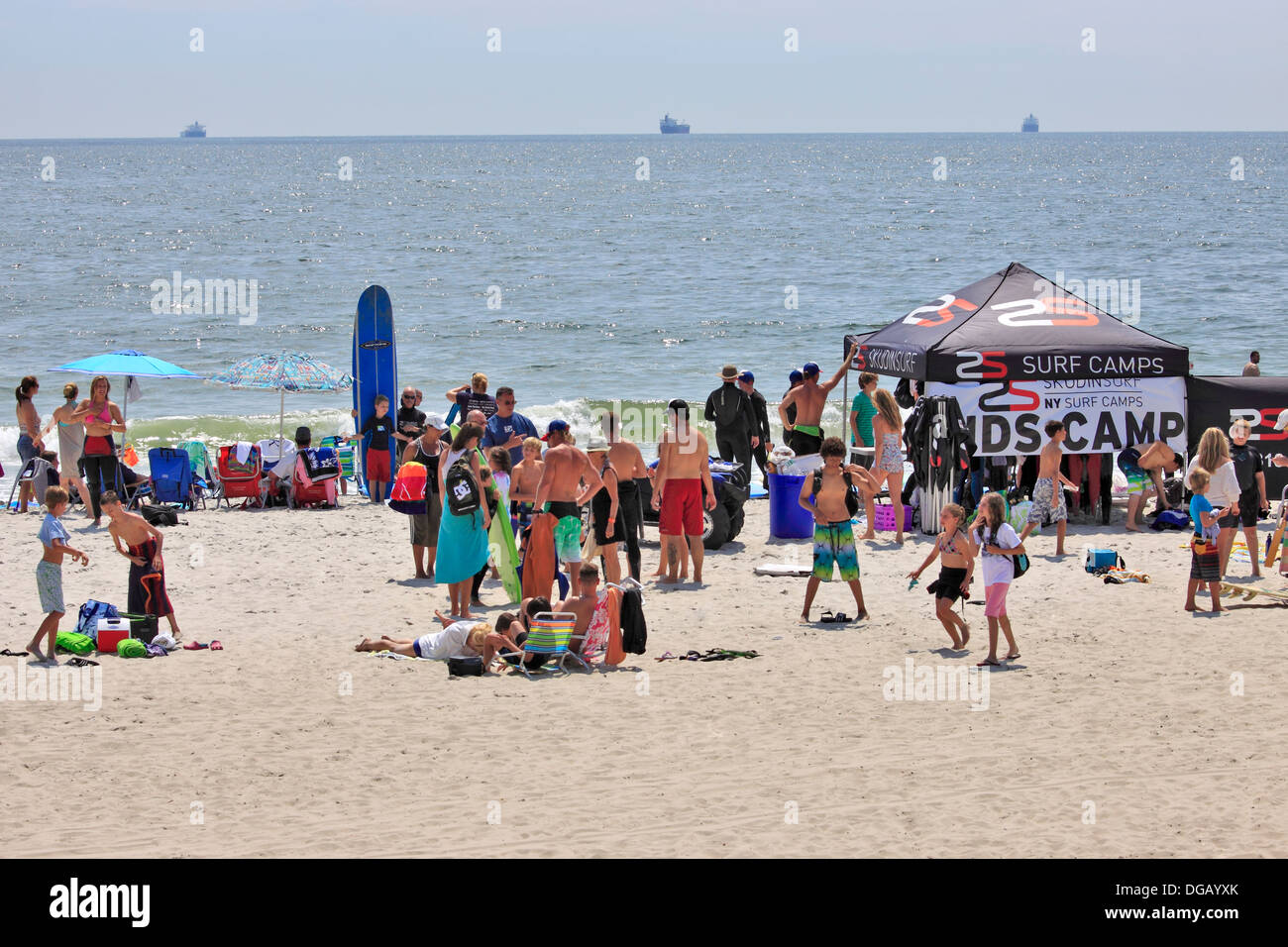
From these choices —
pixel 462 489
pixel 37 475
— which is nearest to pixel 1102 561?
pixel 462 489

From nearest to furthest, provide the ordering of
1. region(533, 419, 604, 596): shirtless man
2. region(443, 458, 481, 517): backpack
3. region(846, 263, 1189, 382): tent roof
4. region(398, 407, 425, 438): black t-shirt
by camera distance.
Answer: region(443, 458, 481, 517): backpack
region(533, 419, 604, 596): shirtless man
region(846, 263, 1189, 382): tent roof
region(398, 407, 425, 438): black t-shirt

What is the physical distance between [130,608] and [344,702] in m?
2.00

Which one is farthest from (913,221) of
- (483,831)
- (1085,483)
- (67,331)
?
(483,831)

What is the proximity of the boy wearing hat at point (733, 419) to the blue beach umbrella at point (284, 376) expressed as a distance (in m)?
4.05

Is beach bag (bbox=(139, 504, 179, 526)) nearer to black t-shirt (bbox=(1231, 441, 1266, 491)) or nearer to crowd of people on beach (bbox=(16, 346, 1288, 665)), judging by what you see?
crowd of people on beach (bbox=(16, 346, 1288, 665))

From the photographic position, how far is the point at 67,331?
3247cm

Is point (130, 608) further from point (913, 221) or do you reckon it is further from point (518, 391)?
point (913, 221)

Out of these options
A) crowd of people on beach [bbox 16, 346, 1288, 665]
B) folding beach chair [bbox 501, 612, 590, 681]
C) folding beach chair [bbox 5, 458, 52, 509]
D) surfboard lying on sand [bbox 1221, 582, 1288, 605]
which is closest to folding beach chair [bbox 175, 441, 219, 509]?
crowd of people on beach [bbox 16, 346, 1288, 665]

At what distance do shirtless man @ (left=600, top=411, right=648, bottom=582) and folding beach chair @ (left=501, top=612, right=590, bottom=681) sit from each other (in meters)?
1.75

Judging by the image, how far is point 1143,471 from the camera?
40.1 ft

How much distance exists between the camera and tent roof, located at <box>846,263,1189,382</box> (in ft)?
39.7

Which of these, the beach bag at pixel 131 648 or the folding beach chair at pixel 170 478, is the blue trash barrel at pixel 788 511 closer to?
the beach bag at pixel 131 648
